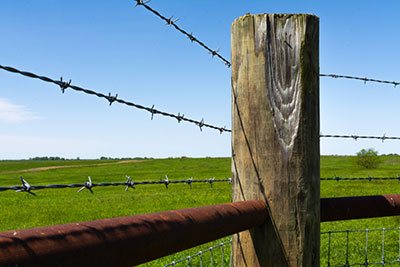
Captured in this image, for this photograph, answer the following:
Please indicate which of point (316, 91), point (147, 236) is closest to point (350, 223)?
point (316, 91)

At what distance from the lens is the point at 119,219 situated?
132cm

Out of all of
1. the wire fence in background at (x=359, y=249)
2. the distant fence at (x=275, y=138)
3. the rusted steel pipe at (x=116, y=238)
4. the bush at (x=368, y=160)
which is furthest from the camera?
the bush at (x=368, y=160)

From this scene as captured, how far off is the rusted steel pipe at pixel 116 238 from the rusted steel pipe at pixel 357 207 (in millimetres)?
706

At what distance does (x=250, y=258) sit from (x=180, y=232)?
26.5 inches

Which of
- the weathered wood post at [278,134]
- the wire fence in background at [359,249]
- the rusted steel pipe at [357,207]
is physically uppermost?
the weathered wood post at [278,134]

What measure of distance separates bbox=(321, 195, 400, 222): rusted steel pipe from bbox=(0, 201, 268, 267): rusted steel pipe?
706 millimetres

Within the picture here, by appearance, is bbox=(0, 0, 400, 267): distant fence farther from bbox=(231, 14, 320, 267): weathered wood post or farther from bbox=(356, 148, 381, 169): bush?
bbox=(356, 148, 381, 169): bush

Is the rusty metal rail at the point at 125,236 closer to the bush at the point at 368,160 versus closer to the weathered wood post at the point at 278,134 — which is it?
the weathered wood post at the point at 278,134

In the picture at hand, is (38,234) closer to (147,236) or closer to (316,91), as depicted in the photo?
(147,236)

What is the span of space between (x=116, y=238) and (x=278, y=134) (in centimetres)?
95

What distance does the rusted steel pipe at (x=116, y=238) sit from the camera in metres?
1.07

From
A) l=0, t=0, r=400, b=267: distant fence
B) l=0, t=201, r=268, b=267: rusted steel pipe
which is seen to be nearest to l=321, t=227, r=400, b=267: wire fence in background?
l=0, t=0, r=400, b=267: distant fence

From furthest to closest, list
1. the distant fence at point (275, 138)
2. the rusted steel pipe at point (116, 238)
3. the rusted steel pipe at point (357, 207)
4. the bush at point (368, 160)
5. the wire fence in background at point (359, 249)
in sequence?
the bush at point (368, 160), the wire fence in background at point (359, 249), the rusted steel pipe at point (357, 207), the distant fence at point (275, 138), the rusted steel pipe at point (116, 238)

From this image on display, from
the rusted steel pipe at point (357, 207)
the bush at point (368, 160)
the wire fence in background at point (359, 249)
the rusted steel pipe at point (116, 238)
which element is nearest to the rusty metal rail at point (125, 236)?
the rusted steel pipe at point (116, 238)
